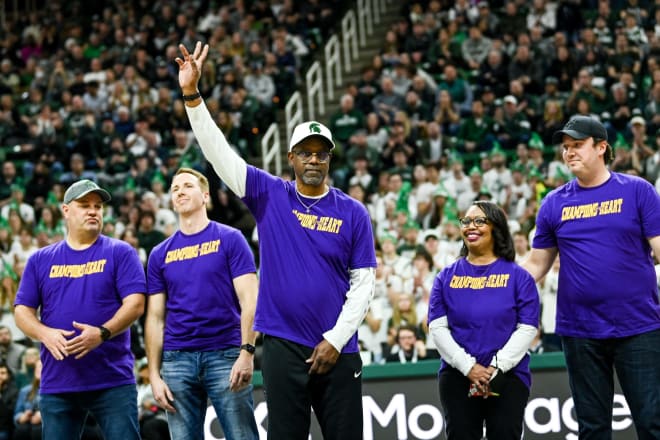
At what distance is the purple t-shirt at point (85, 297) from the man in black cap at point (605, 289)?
105 inches

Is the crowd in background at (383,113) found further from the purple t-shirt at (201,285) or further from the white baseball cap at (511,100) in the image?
the purple t-shirt at (201,285)

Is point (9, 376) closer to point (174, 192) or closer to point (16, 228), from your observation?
point (16, 228)

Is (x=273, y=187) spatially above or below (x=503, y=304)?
above

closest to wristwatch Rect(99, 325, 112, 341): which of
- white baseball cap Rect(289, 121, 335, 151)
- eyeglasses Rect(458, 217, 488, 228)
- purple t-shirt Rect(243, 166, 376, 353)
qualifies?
purple t-shirt Rect(243, 166, 376, 353)

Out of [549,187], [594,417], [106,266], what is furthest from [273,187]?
[549,187]

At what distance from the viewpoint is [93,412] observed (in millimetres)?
6340

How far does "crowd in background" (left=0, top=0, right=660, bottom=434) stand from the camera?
13.3 m

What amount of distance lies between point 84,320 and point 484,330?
8.00 ft

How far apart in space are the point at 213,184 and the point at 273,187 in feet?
33.2

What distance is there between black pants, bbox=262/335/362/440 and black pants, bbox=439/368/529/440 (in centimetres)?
85

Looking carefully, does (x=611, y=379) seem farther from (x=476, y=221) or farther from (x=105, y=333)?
(x=105, y=333)

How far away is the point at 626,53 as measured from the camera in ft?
51.8

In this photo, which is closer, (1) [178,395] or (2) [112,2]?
(1) [178,395]

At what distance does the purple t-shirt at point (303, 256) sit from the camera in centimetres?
545
